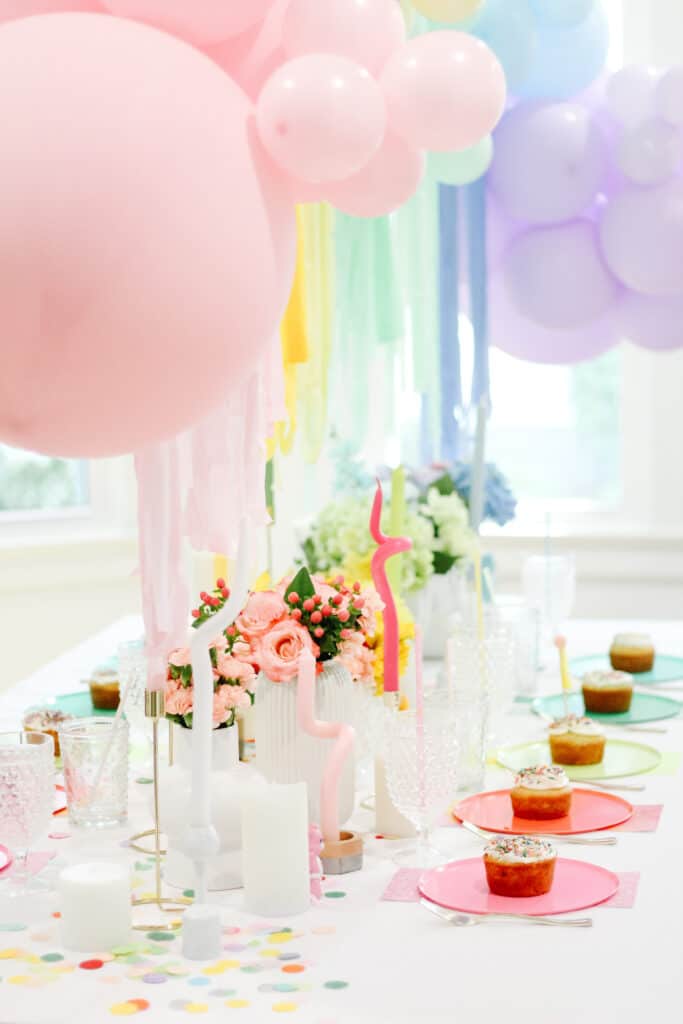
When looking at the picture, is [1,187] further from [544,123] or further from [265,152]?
[544,123]

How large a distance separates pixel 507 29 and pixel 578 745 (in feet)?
4.37

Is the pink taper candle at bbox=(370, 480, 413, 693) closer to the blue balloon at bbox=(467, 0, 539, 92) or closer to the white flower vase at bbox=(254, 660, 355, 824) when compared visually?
the white flower vase at bbox=(254, 660, 355, 824)

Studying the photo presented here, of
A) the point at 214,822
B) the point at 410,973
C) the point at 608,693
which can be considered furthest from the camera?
the point at 608,693

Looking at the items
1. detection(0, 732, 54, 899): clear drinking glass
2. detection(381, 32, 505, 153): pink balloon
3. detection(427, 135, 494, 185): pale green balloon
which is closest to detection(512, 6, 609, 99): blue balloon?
detection(427, 135, 494, 185): pale green balloon

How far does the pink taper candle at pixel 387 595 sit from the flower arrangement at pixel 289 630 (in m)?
0.03

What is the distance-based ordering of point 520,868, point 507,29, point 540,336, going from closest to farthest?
point 520,868 → point 507,29 → point 540,336

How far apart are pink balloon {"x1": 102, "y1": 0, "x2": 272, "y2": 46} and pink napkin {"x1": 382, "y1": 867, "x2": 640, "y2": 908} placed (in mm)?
798

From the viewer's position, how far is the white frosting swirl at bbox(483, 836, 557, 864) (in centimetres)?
140

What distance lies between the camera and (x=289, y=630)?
5.39ft

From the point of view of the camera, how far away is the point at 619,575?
405 cm

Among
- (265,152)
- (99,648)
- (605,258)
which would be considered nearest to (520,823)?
(265,152)

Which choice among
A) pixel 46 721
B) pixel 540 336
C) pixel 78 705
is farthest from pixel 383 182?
pixel 540 336

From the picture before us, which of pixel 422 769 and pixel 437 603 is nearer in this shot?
pixel 422 769

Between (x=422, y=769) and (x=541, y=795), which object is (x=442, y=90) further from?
(x=541, y=795)
